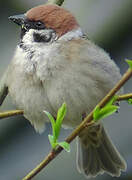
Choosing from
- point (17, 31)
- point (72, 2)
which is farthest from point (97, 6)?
point (17, 31)

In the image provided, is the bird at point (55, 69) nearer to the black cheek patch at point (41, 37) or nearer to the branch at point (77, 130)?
the black cheek patch at point (41, 37)

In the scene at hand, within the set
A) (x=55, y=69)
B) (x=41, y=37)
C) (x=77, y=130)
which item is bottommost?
(x=55, y=69)

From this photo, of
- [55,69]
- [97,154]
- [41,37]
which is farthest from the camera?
→ [97,154]

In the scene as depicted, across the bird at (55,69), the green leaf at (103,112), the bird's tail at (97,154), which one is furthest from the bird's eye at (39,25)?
the green leaf at (103,112)

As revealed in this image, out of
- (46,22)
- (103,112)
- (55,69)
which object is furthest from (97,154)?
(103,112)

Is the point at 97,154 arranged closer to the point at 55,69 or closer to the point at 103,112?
the point at 55,69

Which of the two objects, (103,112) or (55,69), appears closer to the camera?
(103,112)
